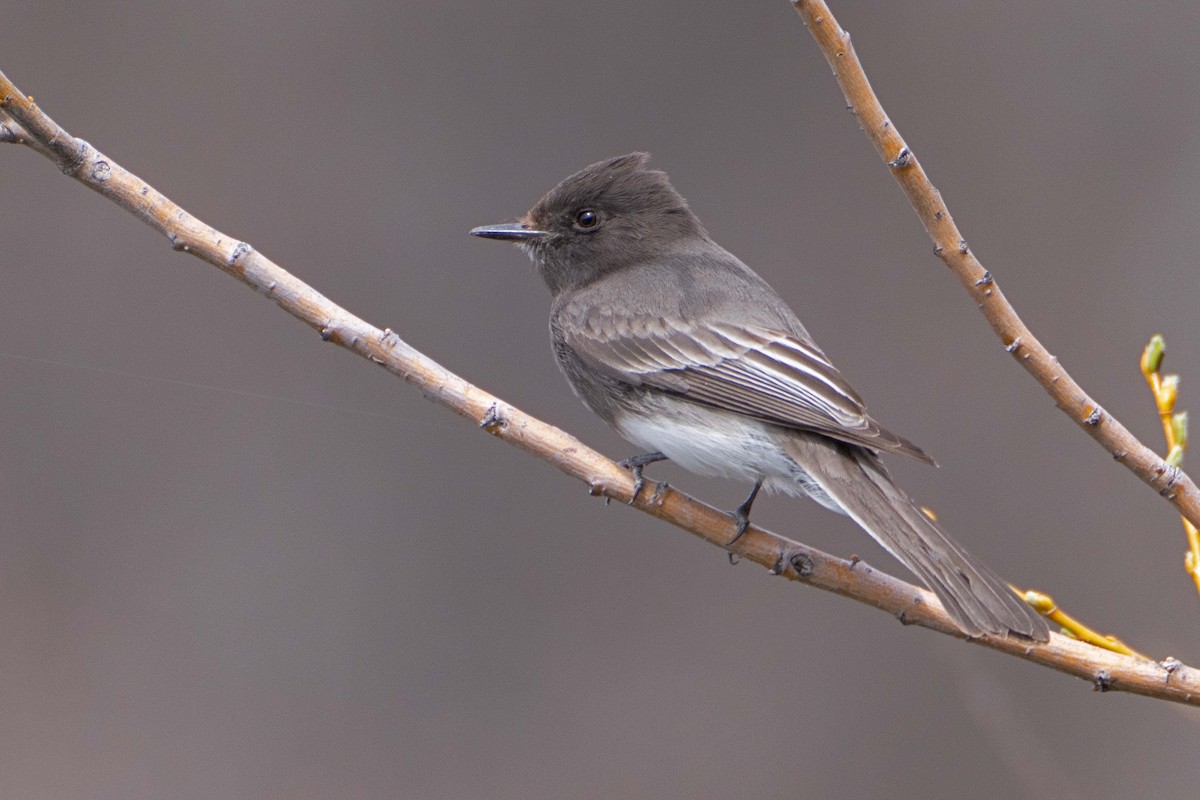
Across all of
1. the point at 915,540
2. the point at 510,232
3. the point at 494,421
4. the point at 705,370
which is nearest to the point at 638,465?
the point at 705,370

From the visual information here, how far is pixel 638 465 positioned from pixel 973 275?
3.70ft

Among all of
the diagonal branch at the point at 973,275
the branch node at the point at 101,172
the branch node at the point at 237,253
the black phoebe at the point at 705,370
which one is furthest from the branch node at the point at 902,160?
the branch node at the point at 101,172

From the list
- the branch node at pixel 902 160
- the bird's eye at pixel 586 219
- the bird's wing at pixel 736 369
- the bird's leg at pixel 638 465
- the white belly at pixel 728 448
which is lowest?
the bird's leg at pixel 638 465

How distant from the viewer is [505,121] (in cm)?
582

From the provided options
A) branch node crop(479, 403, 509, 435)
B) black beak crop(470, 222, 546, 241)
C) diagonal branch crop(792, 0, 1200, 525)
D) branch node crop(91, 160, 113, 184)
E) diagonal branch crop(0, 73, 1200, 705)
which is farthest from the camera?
black beak crop(470, 222, 546, 241)

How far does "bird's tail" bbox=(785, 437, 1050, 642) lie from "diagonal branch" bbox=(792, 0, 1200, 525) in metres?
0.40

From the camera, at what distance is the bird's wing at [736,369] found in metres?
3.22

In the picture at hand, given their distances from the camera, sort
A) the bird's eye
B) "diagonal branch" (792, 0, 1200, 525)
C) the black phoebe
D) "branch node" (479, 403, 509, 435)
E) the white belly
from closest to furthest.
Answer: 1. "diagonal branch" (792, 0, 1200, 525)
2. "branch node" (479, 403, 509, 435)
3. the black phoebe
4. the white belly
5. the bird's eye

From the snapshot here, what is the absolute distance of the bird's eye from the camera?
4141 mm

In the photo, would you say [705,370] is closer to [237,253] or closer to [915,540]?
[915,540]

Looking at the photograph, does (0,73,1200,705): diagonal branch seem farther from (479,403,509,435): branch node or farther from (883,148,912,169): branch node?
(883,148,912,169): branch node

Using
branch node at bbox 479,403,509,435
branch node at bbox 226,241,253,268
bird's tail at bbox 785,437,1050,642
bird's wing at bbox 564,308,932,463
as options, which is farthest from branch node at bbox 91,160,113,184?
bird's tail at bbox 785,437,1050,642

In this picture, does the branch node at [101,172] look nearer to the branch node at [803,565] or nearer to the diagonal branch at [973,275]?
the diagonal branch at [973,275]

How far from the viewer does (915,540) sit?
293cm
